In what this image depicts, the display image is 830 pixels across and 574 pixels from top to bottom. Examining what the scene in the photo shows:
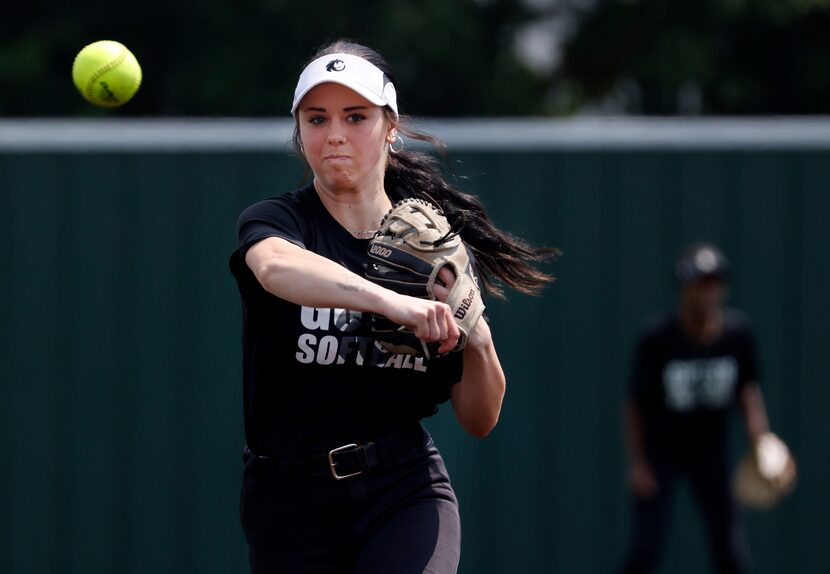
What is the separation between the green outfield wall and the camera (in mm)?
8594

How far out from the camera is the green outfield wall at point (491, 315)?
28.2 feet

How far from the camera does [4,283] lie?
8633mm

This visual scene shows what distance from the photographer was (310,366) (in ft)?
12.2

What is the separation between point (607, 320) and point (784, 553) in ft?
6.29

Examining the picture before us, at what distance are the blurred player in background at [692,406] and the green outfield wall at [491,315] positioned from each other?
0.62 meters

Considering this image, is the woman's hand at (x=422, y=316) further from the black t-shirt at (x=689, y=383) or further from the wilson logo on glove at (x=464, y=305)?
the black t-shirt at (x=689, y=383)

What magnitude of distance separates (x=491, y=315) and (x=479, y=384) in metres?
4.90

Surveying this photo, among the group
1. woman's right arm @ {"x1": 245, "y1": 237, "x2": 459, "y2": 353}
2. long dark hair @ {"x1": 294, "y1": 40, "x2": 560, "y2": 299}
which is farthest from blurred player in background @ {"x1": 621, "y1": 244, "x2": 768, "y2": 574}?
woman's right arm @ {"x1": 245, "y1": 237, "x2": 459, "y2": 353}

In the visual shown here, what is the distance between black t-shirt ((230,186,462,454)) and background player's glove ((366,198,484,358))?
0.46 ft

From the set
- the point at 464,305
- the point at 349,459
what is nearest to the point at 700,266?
the point at 464,305

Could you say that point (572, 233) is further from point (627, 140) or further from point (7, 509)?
point (7, 509)

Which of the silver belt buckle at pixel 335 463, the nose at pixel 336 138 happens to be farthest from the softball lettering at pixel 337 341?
the nose at pixel 336 138

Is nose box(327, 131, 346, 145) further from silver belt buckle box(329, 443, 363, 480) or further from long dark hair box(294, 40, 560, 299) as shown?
silver belt buckle box(329, 443, 363, 480)

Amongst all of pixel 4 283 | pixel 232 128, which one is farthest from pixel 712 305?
pixel 4 283
